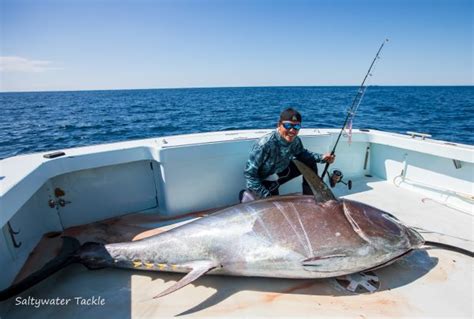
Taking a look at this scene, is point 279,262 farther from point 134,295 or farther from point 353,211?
point 134,295

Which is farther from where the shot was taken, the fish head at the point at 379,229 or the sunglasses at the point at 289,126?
the sunglasses at the point at 289,126

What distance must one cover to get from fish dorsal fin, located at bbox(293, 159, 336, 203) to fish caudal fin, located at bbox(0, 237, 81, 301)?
2118 mm

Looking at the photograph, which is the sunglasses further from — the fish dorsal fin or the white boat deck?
the white boat deck

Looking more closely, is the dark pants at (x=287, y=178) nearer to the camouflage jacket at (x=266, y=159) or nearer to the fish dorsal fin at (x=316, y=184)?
the camouflage jacket at (x=266, y=159)

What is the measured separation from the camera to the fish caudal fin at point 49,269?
190 cm

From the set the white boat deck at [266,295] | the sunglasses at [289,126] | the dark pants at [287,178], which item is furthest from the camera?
the dark pants at [287,178]

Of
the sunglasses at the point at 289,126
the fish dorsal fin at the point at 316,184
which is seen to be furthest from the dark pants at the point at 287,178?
the fish dorsal fin at the point at 316,184

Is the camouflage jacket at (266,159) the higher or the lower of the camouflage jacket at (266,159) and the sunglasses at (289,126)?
the lower

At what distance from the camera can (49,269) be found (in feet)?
7.02

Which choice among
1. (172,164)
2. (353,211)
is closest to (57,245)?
(172,164)

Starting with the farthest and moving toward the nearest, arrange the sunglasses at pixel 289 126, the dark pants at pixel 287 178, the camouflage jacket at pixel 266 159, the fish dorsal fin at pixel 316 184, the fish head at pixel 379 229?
1. the dark pants at pixel 287 178
2. the camouflage jacket at pixel 266 159
3. the sunglasses at pixel 289 126
4. the fish dorsal fin at pixel 316 184
5. the fish head at pixel 379 229

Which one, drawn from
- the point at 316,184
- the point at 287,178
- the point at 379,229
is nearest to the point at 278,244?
the point at 316,184

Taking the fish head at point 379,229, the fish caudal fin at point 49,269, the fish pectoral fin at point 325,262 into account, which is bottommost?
the fish caudal fin at point 49,269

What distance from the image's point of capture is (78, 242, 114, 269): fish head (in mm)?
2268
